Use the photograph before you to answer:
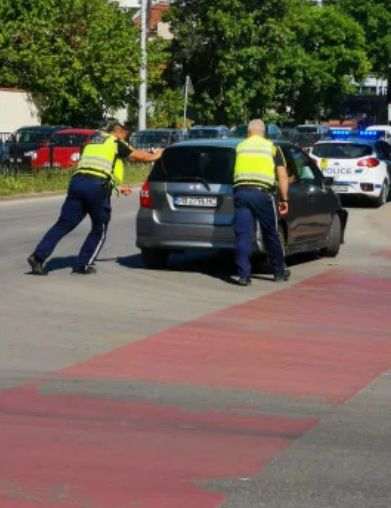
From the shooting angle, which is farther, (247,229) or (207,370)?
(247,229)

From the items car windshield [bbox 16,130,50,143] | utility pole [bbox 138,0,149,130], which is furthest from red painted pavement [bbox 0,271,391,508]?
utility pole [bbox 138,0,149,130]

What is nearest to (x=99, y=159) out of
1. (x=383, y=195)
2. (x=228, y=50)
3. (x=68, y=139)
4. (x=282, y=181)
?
(x=282, y=181)

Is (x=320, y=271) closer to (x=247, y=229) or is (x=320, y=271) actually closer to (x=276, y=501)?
(x=247, y=229)

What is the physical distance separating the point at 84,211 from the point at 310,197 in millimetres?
3354

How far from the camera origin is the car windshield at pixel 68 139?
3638 centimetres

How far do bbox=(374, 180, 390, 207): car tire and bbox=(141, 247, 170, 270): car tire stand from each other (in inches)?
547

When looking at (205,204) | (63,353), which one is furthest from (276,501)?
(205,204)

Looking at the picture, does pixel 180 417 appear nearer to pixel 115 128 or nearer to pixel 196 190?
pixel 115 128

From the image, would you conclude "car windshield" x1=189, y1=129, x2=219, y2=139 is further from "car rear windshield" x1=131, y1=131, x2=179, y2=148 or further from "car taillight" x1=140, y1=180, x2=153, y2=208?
"car taillight" x1=140, y1=180, x2=153, y2=208

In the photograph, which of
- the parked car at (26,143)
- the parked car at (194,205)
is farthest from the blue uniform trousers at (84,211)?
the parked car at (26,143)

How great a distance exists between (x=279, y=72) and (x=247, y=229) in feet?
197

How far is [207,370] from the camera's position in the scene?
8953mm

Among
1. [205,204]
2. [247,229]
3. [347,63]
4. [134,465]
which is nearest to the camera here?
[134,465]

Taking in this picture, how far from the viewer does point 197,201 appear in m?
14.3
